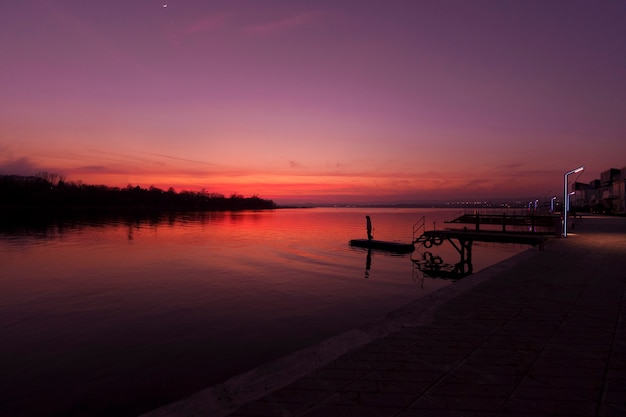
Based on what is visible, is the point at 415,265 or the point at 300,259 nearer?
the point at 415,265

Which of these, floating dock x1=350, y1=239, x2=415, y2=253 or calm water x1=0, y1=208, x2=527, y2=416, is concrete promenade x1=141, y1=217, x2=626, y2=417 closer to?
calm water x1=0, y1=208, x2=527, y2=416

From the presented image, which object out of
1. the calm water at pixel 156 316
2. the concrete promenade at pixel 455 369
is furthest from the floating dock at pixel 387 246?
the concrete promenade at pixel 455 369

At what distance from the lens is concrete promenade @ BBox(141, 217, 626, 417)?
400cm

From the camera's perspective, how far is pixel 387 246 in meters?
35.1

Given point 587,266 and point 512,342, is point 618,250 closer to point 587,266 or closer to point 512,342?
point 587,266

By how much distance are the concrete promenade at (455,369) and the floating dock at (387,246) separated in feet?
83.7

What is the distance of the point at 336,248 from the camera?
37.6 metres

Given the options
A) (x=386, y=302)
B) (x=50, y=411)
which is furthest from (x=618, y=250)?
(x=50, y=411)

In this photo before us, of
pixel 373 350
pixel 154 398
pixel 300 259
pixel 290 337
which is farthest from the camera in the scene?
pixel 300 259

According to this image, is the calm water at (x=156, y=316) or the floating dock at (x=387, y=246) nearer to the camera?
the calm water at (x=156, y=316)

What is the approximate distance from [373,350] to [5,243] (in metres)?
42.4

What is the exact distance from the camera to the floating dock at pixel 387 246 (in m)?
33.9

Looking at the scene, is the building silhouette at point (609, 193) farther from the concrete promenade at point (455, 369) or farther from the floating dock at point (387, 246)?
the concrete promenade at point (455, 369)

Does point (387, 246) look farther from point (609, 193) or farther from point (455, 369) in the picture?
point (609, 193)
